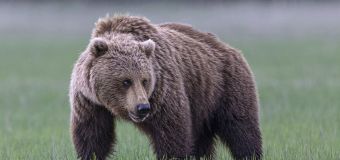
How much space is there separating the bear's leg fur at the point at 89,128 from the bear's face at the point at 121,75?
0.22 meters

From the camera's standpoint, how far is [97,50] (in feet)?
22.3

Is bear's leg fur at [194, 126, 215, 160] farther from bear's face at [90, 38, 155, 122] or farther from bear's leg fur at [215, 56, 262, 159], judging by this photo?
bear's face at [90, 38, 155, 122]

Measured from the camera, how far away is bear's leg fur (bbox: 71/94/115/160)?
23.0 feet

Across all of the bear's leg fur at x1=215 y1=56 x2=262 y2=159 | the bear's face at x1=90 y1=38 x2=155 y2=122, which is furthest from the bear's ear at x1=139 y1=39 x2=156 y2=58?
the bear's leg fur at x1=215 y1=56 x2=262 y2=159

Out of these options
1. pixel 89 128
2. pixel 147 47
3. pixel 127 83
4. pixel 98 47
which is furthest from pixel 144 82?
pixel 89 128

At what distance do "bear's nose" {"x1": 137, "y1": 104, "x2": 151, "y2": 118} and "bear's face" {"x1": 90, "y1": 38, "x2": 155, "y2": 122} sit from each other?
0.06 metres

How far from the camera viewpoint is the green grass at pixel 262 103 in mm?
8703

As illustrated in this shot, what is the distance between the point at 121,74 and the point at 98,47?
302mm

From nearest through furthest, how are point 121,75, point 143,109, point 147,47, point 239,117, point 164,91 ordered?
1. point 143,109
2. point 121,75
3. point 147,47
4. point 164,91
5. point 239,117

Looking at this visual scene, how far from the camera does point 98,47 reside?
6.76 m

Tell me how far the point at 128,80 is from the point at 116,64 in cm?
17

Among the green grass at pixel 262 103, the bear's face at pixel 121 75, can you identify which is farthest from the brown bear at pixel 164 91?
the green grass at pixel 262 103

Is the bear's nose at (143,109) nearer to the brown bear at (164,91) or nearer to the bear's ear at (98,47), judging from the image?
the brown bear at (164,91)

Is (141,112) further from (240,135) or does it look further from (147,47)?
(240,135)
